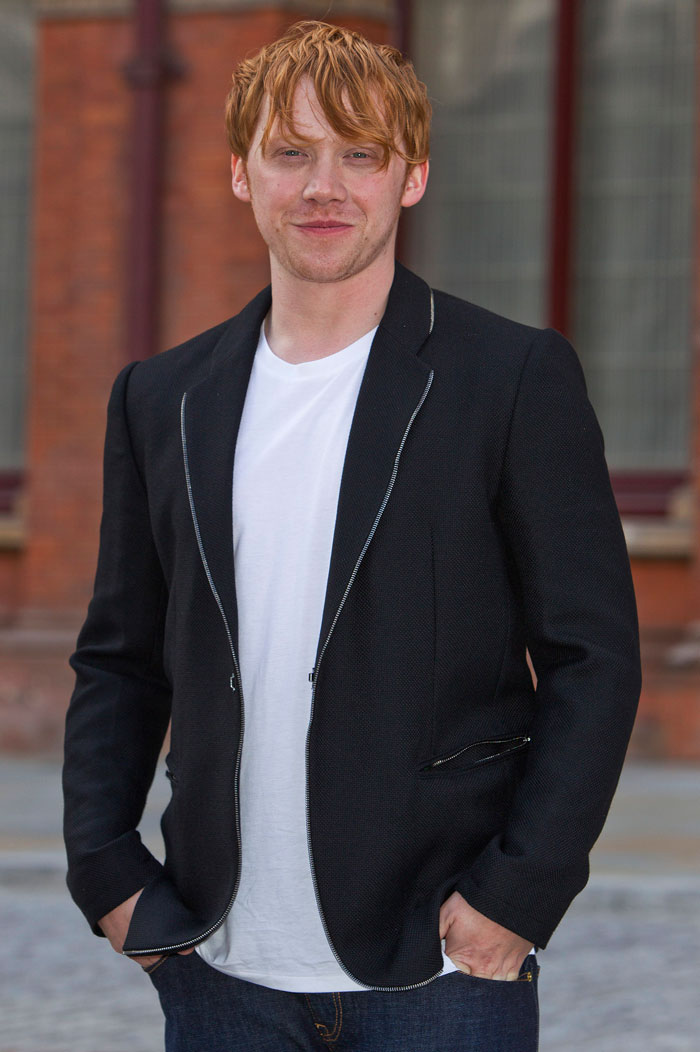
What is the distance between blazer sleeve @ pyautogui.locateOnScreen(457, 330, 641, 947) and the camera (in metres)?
1.99

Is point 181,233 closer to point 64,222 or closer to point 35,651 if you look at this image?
point 64,222

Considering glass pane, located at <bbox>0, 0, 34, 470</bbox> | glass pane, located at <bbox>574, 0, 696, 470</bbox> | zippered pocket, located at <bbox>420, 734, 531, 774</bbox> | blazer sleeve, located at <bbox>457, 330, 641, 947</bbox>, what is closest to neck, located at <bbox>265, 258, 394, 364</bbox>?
blazer sleeve, located at <bbox>457, 330, 641, 947</bbox>

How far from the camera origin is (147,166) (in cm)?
1012

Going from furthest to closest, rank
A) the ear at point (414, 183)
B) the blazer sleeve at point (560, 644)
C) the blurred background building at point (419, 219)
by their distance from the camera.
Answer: the blurred background building at point (419, 219) < the ear at point (414, 183) < the blazer sleeve at point (560, 644)

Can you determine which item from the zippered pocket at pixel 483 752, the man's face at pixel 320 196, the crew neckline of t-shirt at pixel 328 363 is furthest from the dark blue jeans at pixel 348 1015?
the man's face at pixel 320 196

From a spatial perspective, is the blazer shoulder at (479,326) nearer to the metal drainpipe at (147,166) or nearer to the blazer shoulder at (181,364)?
the blazer shoulder at (181,364)

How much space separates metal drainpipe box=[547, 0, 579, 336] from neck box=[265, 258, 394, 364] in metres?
8.24

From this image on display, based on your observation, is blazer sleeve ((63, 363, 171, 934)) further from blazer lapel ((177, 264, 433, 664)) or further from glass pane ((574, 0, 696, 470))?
glass pane ((574, 0, 696, 470))

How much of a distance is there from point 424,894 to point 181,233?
8.50 metres

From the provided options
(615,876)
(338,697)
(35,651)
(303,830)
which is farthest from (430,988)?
(35,651)

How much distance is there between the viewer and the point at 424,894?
205 cm

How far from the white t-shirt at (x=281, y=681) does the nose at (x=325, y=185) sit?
0.27 metres

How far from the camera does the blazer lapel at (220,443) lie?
2.13 meters

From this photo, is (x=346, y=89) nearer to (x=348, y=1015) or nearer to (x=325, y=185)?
(x=325, y=185)
